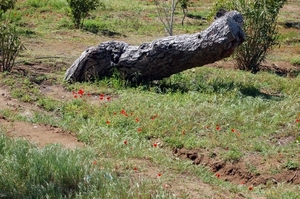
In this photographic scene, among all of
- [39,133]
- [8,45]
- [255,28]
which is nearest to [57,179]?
[39,133]

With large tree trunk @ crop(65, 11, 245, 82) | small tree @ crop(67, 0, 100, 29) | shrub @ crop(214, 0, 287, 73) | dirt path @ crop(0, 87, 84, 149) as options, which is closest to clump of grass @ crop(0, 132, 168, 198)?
dirt path @ crop(0, 87, 84, 149)

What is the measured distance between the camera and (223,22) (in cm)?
→ 770

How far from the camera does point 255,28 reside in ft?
32.5

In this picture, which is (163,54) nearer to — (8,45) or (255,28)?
(8,45)

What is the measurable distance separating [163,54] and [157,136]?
6.77 feet

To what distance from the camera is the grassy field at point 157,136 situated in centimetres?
415

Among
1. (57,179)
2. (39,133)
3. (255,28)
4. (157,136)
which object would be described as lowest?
(157,136)

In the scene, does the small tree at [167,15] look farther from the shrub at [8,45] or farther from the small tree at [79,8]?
the shrub at [8,45]

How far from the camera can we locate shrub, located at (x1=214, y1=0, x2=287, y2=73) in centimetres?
981

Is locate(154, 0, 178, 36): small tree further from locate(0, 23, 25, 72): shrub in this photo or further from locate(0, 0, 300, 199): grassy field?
locate(0, 23, 25, 72): shrub

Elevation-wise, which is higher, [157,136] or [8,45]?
[8,45]

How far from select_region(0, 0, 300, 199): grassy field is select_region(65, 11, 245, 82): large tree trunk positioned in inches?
8.9

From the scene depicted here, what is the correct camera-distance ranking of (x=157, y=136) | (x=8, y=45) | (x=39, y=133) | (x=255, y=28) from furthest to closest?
(x=255, y=28), (x=8, y=45), (x=157, y=136), (x=39, y=133)

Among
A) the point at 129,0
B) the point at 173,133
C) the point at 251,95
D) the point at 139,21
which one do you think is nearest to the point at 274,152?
the point at 173,133
